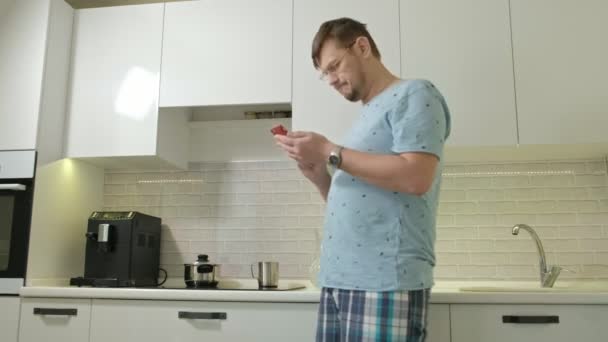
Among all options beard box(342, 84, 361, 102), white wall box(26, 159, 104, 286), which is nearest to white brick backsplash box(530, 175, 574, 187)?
beard box(342, 84, 361, 102)

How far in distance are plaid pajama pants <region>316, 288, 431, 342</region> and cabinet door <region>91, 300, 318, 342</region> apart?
568mm

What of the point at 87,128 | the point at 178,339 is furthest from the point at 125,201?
the point at 178,339

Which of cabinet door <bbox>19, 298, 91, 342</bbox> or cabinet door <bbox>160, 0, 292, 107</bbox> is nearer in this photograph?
cabinet door <bbox>19, 298, 91, 342</bbox>

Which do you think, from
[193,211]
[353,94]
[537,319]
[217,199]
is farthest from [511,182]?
[193,211]

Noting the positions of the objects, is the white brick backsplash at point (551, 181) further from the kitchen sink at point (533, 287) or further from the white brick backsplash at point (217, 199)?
the white brick backsplash at point (217, 199)

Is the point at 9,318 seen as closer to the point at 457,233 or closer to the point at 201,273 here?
the point at 201,273

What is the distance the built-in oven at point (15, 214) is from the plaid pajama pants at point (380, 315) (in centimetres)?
146

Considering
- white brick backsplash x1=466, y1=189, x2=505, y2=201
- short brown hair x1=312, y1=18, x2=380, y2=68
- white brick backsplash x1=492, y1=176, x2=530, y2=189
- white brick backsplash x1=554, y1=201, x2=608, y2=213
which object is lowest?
white brick backsplash x1=554, y1=201, x2=608, y2=213

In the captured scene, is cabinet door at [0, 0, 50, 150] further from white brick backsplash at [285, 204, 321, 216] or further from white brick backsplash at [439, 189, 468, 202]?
white brick backsplash at [439, 189, 468, 202]

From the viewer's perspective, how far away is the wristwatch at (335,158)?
1.25 metres

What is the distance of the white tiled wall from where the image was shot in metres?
2.34

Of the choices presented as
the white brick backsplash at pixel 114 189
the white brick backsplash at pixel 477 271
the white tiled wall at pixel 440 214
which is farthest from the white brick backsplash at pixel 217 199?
the white brick backsplash at pixel 477 271

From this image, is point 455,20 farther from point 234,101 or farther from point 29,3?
point 29,3

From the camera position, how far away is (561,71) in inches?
83.7
